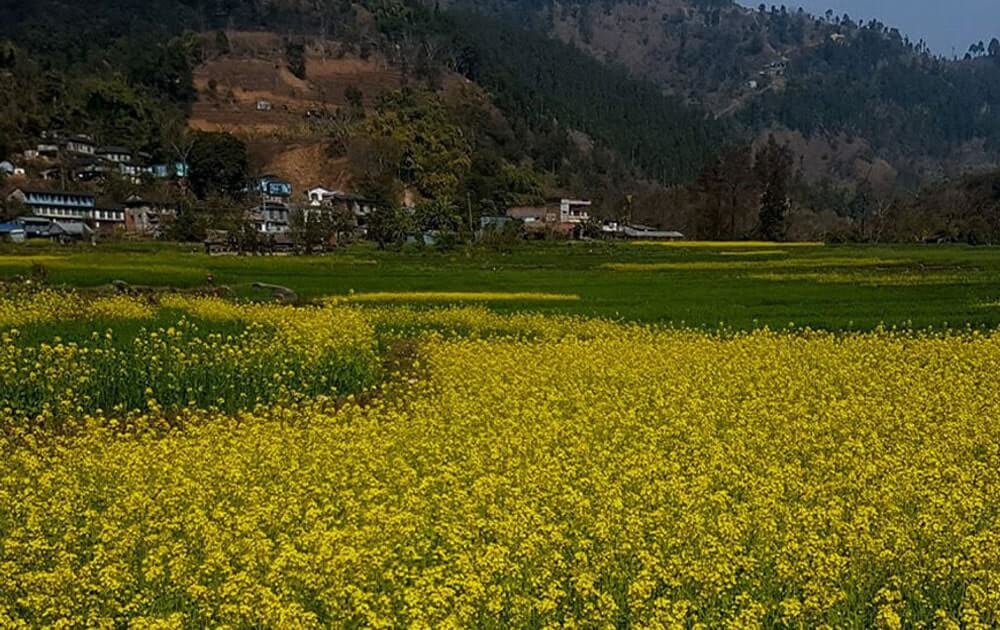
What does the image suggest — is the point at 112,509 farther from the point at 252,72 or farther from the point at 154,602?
the point at 252,72

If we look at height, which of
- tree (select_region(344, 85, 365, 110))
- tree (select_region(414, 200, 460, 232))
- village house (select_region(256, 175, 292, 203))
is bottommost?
tree (select_region(414, 200, 460, 232))

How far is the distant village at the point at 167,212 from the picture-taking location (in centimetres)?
8031

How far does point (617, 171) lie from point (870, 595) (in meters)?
174

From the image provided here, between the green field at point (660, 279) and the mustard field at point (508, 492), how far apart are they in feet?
33.0

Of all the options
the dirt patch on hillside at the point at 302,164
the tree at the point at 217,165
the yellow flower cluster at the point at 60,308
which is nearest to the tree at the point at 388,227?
the tree at the point at 217,165

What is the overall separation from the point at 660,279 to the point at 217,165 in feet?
259

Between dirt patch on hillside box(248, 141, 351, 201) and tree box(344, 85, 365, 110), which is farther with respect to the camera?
tree box(344, 85, 365, 110)

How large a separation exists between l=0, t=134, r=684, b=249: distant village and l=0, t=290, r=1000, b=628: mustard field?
56712mm

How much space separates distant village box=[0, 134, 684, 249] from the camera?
8031cm

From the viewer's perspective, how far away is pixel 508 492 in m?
8.91

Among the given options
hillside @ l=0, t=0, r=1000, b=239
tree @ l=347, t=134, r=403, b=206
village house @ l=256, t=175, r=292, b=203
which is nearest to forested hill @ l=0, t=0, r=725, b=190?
hillside @ l=0, t=0, r=1000, b=239

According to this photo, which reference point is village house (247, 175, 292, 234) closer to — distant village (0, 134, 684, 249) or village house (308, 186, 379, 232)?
distant village (0, 134, 684, 249)

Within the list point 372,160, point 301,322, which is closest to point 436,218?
point 372,160

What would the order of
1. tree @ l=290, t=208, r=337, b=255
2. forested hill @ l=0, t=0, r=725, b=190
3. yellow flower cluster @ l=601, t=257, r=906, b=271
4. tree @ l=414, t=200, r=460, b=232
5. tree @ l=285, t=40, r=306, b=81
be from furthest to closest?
tree @ l=285, t=40, r=306, b=81 → forested hill @ l=0, t=0, r=725, b=190 → tree @ l=414, t=200, r=460, b=232 → tree @ l=290, t=208, r=337, b=255 → yellow flower cluster @ l=601, t=257, r=906, b=271
